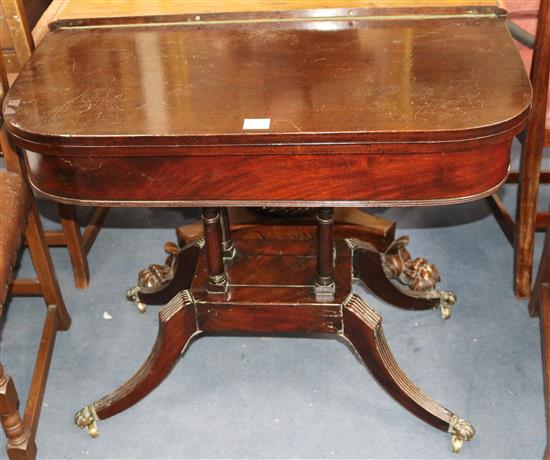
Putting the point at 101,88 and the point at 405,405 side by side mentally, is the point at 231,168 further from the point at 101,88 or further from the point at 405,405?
the point at 405,405

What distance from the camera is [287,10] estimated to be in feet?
6.36

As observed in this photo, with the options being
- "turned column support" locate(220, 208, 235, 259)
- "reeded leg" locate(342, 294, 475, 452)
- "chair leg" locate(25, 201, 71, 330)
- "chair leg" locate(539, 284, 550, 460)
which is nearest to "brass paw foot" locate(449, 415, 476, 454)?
"reeded leg" locate(342, 294, 475, 452)

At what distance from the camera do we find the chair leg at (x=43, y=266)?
7.06 feet

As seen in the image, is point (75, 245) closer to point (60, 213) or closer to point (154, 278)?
point (60, 213)

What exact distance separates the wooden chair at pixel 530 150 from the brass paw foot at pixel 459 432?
587 millimetres

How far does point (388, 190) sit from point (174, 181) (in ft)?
1.33

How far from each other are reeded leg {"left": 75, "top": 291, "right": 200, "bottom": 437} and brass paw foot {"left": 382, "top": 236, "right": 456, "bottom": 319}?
2.09 ft

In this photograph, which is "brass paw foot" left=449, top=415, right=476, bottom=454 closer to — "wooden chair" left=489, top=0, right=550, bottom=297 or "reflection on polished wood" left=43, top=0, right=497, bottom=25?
"wooden chair" left=489, top=0, right=550, bottom=297

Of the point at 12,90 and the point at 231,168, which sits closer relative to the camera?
the point at 231,168

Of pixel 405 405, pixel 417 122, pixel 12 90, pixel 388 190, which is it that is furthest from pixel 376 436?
pixel 12 90

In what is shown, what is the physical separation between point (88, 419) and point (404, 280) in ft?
3.25

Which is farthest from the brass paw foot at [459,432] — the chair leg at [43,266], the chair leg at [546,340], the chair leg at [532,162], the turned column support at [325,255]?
the chair leg at [43,266]

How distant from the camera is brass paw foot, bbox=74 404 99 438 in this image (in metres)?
2.09

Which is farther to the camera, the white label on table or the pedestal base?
the pedestal base
